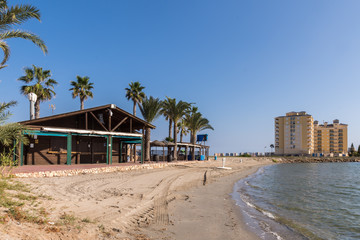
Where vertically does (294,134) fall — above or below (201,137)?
above

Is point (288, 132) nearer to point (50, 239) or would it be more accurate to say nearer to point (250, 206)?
point (250, 206)

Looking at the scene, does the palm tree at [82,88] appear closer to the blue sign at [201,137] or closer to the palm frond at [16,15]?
the blue sign at [201,137]

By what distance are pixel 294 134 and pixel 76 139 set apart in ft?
378

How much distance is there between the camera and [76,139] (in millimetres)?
22016

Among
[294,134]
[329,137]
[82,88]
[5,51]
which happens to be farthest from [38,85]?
[329,137]

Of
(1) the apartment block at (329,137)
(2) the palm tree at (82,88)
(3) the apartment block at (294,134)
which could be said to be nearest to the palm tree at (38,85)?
(2) the palm tree at (82,88)

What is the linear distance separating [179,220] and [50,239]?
3.72 meters

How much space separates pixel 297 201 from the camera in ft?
40.7

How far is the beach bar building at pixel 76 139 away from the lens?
18.5 m

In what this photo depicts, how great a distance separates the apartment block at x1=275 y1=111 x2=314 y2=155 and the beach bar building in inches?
4251

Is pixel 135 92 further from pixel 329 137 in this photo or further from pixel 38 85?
pixel 329 137

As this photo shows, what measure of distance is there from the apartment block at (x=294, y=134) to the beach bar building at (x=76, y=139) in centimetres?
10796

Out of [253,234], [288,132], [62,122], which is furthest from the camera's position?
[288,132]

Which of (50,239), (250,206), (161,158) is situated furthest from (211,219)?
(161,158)
